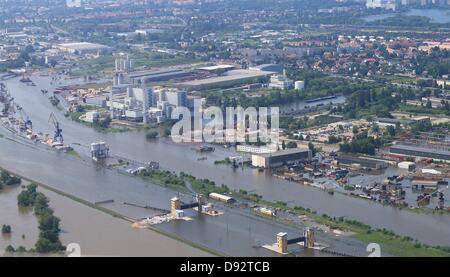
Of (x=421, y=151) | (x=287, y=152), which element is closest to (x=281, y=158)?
(x=287, y=152)

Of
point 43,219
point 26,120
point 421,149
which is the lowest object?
point 26,120

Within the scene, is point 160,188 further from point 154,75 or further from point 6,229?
point 154,75

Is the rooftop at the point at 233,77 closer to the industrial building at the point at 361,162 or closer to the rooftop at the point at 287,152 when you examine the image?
the rooftop at the point at 287,152

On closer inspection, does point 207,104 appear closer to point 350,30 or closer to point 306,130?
point 306,130

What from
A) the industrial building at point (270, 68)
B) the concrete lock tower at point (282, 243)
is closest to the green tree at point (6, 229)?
the concrete lock tower at point (282, 243)

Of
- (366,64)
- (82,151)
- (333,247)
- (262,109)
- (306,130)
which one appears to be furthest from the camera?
(366,64)
